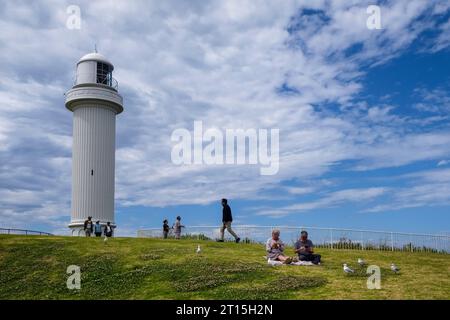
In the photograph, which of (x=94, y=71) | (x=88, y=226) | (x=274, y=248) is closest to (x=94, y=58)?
(x=94, y=71)

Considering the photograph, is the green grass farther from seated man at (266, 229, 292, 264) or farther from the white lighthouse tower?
the white lighthouse tower

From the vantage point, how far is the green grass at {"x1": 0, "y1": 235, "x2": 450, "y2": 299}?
730 inches

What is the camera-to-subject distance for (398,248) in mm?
33000

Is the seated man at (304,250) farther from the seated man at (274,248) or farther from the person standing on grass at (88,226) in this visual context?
the person standing on grass at (88,226)

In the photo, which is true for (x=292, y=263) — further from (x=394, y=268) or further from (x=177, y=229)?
(x=177, y=229)

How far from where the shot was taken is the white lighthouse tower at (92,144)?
4247 cm

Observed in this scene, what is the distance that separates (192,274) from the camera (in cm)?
2111

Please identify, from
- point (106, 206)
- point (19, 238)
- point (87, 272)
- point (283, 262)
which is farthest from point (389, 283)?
point (106, 206)

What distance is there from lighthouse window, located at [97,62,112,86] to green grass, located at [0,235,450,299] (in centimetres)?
1925

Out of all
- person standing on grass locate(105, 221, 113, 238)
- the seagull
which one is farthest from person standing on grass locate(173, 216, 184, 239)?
the seagull

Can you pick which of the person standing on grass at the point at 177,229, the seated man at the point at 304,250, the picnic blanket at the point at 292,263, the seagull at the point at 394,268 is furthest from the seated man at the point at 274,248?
the person standing on grass at the point at 177,229
